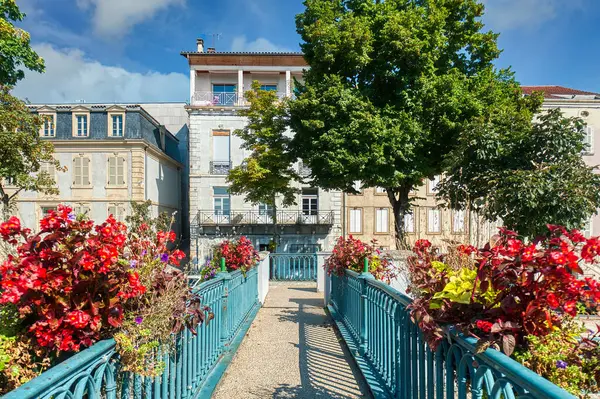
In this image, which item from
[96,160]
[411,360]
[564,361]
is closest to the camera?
[564,361]

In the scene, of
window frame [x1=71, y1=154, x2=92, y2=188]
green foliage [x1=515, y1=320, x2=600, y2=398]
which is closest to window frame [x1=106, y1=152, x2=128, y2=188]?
window frame [x1=71, y1=154, x2=92, y2=188]

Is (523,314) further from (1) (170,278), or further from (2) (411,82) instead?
(2) (411,82)

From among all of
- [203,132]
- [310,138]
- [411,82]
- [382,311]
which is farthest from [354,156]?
[203,132]

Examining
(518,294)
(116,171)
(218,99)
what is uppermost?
(218,99)

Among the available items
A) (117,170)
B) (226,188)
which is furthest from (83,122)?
(226,188)

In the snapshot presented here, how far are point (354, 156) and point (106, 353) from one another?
1081cm

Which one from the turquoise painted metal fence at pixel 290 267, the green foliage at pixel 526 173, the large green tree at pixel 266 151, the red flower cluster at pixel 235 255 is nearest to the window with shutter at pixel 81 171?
the large green tree at pixel 266 151

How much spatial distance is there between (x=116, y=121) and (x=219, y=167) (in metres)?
7.16

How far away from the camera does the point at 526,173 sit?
8.94 m

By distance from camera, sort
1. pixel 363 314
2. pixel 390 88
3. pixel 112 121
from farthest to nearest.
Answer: pixel 112 121 → pixel 390 88 → pixel 363 314

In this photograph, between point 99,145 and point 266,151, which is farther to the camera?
point 99,145

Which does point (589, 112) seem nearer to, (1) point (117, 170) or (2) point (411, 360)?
(2) point (411, 360)

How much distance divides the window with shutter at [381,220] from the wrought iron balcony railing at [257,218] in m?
3.79

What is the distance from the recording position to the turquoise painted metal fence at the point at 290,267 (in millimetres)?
13461
